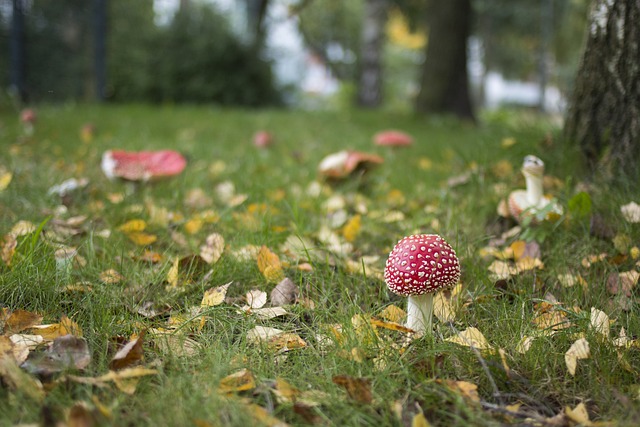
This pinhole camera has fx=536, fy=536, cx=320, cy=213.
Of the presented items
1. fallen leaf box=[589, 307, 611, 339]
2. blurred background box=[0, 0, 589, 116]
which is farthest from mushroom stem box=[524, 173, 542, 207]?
blurred background box=[0, 0, 589, 116]

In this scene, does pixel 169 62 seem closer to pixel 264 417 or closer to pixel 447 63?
pixel 447 63

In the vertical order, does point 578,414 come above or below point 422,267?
below

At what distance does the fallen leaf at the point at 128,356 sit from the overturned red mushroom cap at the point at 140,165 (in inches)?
60.9

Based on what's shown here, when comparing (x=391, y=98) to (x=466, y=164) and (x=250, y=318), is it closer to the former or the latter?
(x=466, y=164)

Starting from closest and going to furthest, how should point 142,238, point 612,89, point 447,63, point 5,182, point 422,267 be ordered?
point 422,267, point 142,238, point 612,89, point 5,182, point 447,63

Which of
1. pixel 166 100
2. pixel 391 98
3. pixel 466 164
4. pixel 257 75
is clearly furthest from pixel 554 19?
pixel 466 164

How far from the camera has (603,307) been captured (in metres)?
1.67

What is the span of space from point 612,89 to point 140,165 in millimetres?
2326

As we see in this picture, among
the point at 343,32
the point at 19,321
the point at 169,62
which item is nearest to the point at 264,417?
the point at 19,321

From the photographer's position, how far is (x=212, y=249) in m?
2.03

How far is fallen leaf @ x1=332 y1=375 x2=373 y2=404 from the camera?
1.25 meters

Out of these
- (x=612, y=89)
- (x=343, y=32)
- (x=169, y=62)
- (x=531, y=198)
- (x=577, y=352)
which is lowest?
(x=343, y=32)

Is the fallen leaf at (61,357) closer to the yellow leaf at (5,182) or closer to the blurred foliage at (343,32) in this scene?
the yellow leaf at (5,182)

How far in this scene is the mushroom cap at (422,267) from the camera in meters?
1.48
